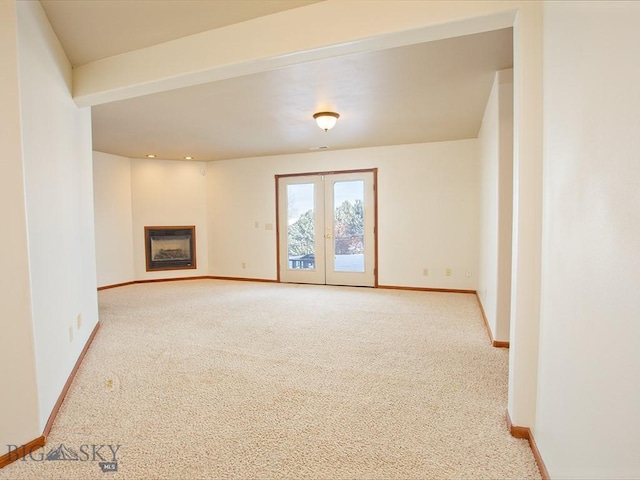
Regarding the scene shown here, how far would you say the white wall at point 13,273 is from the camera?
173 cm

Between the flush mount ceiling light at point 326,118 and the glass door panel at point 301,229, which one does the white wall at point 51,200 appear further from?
the glass door panel at point 301,229

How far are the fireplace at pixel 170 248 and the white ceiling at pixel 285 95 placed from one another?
164 centimetres

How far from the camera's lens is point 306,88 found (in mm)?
3326

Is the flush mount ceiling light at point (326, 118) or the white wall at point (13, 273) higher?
the flush mount ceiling light at point (326, 118)

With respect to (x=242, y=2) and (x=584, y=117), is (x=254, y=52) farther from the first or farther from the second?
(x=584, y=117)

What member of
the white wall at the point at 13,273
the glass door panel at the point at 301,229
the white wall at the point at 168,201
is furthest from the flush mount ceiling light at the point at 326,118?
the white wall at the point at 168,201

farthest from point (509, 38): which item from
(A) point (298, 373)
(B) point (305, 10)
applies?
(A) point (298, 373)

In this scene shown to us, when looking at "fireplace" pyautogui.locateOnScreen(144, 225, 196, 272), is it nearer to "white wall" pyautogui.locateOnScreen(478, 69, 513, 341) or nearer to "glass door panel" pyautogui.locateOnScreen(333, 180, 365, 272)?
"glass door panel" pyautogui.locateOnScreen(333, 180, 365, 272)

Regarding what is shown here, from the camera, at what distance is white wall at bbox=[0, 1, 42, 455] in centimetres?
173

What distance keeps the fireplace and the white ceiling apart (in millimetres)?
1643

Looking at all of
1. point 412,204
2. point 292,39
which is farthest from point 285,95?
point 412,204

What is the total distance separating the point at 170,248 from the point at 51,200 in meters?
5.04

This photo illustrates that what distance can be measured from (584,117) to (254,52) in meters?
1.81

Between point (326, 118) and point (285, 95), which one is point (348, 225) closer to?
point (326, 118)
